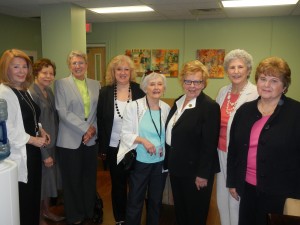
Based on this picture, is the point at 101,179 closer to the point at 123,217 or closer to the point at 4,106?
the point at 123,217

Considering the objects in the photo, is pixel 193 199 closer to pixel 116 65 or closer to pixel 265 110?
pixel 265 110

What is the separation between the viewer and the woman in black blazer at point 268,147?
156 centimetres

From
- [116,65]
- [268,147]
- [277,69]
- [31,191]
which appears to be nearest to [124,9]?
[116,65]

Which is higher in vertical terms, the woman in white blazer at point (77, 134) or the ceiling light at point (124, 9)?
the ceiling light at point (124, 9)

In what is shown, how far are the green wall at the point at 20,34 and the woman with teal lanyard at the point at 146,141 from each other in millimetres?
4301

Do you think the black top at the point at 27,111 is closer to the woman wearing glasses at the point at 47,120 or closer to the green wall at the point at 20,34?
the woman wearing glasses at the point at 47,120

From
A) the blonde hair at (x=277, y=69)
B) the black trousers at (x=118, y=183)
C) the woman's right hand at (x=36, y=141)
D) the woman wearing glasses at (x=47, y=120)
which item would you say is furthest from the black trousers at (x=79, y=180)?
the blonde hair at (x=277, y=69)

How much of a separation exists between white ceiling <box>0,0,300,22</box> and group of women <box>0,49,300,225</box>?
2.06 meters

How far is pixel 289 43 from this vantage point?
554 cm

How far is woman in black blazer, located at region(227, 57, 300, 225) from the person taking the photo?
5.13ft

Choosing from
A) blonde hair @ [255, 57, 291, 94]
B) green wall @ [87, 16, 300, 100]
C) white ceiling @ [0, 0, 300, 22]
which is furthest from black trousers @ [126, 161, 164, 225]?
green wall @ [87, 16, 300, 100]

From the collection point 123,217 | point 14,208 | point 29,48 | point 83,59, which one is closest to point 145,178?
point 123,217

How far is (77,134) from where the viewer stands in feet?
8.26

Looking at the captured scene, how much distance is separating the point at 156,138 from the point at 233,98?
0.66 m
